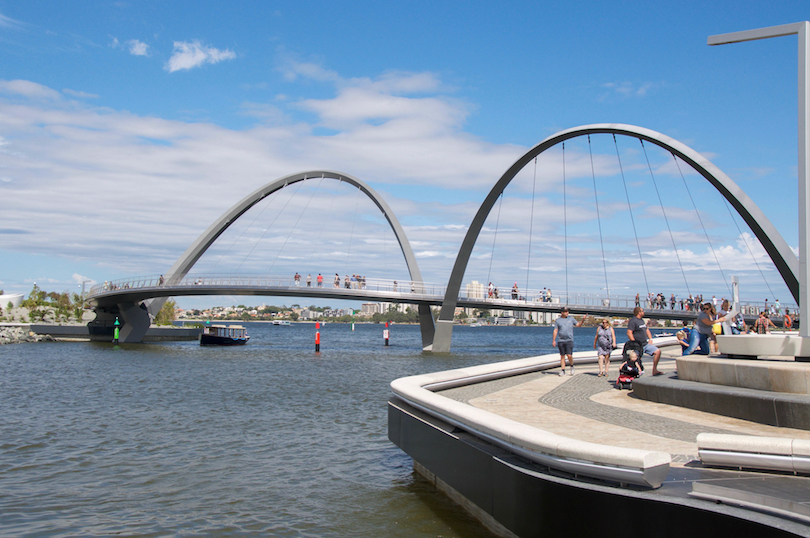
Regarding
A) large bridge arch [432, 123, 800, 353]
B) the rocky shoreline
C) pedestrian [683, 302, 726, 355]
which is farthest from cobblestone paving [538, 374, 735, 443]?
the rocky shoreline

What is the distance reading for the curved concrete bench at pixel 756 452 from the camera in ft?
15.6

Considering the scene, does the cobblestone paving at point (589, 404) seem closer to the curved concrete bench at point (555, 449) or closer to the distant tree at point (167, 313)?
the curved concrete bench at point (555, 449)

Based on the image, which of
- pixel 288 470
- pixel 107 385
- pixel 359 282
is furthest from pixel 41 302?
pixel 288 470

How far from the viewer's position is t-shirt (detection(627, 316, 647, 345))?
11.8 meters

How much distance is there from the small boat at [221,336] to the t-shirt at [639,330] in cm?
4871

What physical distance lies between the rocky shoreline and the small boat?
650 inches

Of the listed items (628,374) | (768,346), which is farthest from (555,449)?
(628,374)

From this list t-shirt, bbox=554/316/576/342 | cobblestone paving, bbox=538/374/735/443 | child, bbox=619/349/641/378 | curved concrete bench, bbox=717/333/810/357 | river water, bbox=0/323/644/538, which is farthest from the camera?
t-shirt, bbox=554/316/576/342

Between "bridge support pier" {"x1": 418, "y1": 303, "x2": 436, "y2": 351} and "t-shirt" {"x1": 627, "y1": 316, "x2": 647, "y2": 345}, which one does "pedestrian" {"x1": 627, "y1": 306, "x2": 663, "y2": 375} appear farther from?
"bridge support pier" {"x1": 418, "y1": 303, "x2": 436, "y2": 351}

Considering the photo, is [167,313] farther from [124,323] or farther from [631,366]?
[631,366]

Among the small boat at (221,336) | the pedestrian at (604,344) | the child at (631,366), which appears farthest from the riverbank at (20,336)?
the child at (631,366)

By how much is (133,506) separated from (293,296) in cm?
4268

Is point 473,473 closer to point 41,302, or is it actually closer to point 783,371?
point 783,371

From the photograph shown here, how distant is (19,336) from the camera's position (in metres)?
55.8
